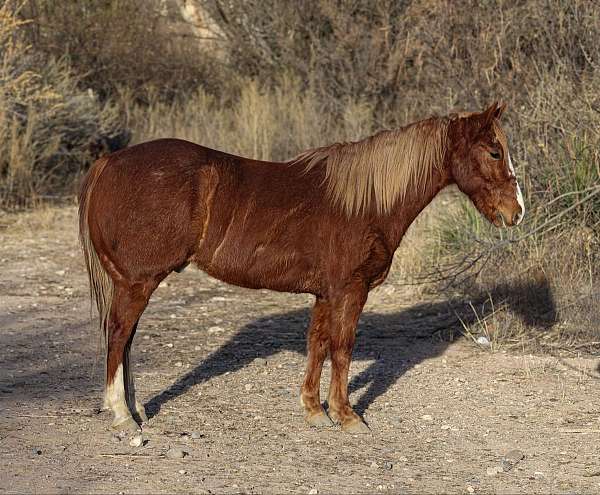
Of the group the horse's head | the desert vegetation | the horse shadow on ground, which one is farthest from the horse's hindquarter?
the desert vegetation

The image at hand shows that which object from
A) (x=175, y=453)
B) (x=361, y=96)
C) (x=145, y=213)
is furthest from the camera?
(x=361, y=96)

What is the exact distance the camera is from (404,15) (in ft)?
46.6

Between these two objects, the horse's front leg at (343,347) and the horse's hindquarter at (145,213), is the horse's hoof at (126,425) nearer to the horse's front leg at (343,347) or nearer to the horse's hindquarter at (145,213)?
the horse's hindquarter at (145,213)

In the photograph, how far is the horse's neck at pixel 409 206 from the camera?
223 inches

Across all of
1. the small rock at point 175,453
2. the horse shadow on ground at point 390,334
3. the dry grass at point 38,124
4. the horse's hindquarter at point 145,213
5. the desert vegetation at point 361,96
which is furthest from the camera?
the dry grass at point 38,124

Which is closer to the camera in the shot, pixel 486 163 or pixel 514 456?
pixel 514 456

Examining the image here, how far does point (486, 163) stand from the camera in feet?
18.4

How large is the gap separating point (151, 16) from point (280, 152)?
564 centimetres

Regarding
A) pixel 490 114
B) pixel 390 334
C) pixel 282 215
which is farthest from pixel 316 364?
pixel 390 334

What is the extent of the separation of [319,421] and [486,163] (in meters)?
1.80

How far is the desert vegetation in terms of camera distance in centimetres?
841

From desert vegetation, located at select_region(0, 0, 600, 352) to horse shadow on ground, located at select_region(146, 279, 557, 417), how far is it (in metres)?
0.05

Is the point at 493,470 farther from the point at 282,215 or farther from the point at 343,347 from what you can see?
the point at 282,215

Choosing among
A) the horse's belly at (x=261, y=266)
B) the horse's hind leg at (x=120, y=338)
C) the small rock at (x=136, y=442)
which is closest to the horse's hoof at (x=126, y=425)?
the horse's hind leg at (x=120, y=338)
